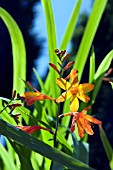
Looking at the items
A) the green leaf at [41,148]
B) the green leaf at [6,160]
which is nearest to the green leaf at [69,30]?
the green leaf at [6,160]

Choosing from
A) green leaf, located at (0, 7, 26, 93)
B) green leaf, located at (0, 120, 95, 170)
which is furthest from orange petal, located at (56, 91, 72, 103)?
green leaf, located at (0, 7, 26, 93)

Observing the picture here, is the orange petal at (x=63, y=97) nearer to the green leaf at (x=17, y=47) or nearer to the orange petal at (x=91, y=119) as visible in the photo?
→ the orange petal at (x=91, y=119)

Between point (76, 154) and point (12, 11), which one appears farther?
point (12, 11)

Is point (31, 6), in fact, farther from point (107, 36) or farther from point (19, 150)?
point (19, 150)

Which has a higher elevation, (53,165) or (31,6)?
(31,6)

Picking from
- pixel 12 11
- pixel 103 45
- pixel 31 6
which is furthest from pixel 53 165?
pixel 31 6

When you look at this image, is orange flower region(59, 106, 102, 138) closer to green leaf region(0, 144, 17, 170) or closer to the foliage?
the foliage

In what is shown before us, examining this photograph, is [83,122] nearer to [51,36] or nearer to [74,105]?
[74,105]

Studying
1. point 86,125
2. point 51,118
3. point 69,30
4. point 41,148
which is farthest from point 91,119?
point 69,30
